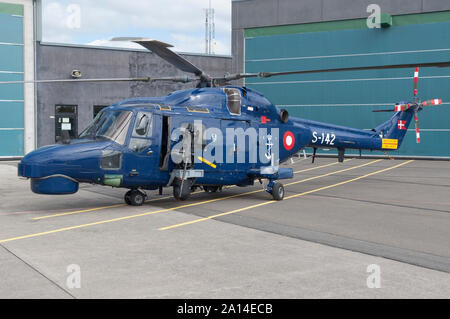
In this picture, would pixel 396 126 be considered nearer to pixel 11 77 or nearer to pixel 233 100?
pixel 233 100

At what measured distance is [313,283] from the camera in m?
5.79

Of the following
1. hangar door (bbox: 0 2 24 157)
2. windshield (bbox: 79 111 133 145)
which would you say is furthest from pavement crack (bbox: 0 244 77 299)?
hangar door (bbox: 0 2 24 157)

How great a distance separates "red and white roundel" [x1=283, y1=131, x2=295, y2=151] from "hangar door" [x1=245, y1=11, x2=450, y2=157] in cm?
1641

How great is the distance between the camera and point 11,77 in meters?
27.2

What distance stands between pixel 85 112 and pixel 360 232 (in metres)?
23.8

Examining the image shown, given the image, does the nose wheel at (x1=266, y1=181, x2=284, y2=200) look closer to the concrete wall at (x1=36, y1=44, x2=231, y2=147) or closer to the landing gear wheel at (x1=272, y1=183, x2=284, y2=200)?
the landing gear wheel at (x1=272, y1=183, x2=284, y2=200)

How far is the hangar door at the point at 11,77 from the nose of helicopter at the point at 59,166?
19.1 metres

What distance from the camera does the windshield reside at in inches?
430

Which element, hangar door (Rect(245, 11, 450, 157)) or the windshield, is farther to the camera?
hangar door (Rect(245, 11, 450, 157))

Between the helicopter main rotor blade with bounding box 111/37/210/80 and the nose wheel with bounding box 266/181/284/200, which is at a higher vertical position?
the helicopter main rotor blade with bounding box 111/37/210/80

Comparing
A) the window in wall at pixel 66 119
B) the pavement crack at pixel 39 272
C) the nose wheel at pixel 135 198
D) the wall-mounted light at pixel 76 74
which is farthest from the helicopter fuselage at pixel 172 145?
the window in wall at pixel 66 119

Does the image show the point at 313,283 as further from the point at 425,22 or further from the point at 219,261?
the point at 425,22

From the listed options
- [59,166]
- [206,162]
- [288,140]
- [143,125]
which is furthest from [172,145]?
[288,140]
